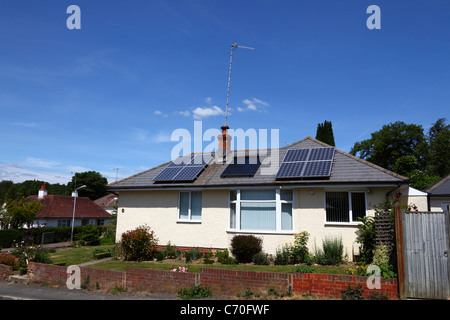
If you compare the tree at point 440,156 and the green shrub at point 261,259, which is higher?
the tree at point 440,156

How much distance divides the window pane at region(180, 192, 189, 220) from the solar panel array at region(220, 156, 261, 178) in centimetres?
209

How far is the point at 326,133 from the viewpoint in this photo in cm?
2545

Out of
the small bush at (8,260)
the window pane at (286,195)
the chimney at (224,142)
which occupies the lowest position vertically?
the small bush at (8,260)

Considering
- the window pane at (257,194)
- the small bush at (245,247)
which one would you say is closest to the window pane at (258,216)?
the window pane at (257,194)

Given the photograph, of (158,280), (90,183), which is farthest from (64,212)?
(90,183)

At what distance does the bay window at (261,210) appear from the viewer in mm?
12859

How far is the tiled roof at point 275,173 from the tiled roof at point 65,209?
2548 centimetres

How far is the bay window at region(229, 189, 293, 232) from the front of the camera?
12859 mm

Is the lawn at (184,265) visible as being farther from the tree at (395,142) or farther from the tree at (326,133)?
the tree at (395,142)

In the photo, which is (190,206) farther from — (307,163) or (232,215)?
(307,163)

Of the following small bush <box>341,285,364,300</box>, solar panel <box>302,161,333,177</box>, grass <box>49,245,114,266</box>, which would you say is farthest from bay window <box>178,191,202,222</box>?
small bush <box>341,285,364,300</box>

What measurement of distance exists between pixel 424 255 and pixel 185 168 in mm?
11627

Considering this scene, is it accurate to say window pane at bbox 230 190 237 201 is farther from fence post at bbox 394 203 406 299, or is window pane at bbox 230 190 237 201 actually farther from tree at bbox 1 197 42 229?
tree at bbox 1 197 42 229
